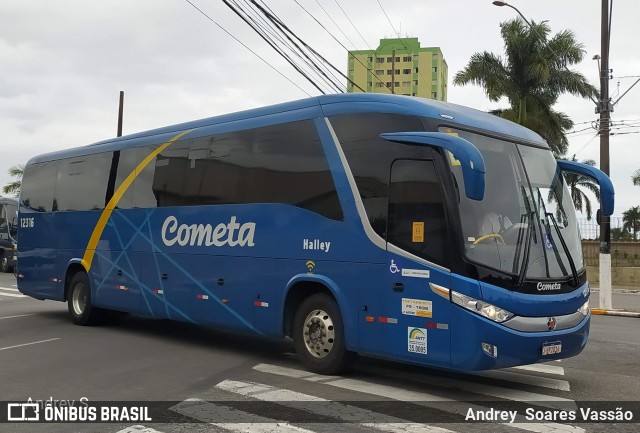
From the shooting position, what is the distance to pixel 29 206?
15562mm

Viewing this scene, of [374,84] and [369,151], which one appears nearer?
[369,151]

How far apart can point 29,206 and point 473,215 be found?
1157cm

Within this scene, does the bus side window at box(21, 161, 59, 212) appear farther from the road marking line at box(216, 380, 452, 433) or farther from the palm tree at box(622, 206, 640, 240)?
the palm tree at box(622, 206, 640, 240)

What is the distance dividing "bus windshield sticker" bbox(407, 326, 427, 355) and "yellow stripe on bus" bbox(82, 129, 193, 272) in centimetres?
584

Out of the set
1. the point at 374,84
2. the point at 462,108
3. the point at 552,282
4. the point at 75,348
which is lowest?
the point at 75,348

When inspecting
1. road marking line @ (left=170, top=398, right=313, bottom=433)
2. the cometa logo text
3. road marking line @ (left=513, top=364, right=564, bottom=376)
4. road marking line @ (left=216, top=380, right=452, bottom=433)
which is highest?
the cometa logo text

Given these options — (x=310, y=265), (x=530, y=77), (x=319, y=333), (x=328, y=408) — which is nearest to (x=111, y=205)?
(x=310, y=265)

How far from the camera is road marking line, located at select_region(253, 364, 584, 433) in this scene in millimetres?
6344

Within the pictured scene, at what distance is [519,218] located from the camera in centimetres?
766

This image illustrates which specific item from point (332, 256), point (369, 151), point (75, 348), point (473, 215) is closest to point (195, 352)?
point (75, 348)

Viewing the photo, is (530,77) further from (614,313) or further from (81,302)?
(81,302)

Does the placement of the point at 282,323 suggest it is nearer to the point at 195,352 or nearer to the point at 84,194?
the point at 195,352

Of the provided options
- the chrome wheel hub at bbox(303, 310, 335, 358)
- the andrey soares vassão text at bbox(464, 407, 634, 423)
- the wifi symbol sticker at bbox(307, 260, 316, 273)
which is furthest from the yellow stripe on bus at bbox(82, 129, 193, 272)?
the andrey soares vassão text at bbox(464, 407, 634, 423)

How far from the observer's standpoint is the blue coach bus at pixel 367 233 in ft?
24.1
